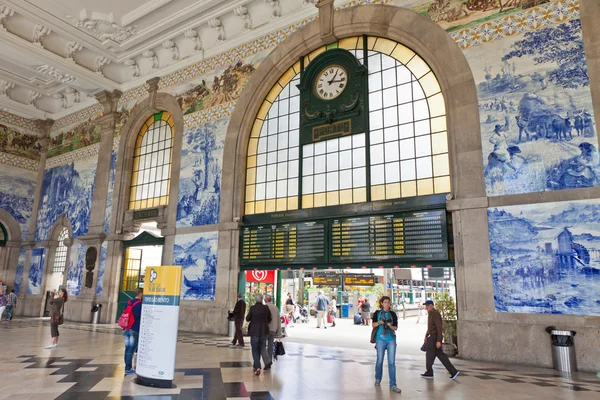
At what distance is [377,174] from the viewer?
1123 centimetres

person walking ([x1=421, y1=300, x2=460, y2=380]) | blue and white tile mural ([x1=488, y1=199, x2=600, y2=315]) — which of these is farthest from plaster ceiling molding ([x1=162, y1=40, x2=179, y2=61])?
person walking ([x1=421, y1=300, x2=460, y2=380])

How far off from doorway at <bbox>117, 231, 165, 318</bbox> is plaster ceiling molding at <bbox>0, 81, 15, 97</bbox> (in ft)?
33.6

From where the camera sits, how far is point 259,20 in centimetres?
1422

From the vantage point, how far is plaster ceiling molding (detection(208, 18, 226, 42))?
14.6 metres

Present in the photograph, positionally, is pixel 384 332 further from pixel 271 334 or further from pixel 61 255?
pixel 61 255

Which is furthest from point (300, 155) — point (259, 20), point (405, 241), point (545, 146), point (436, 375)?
point (436, 375)

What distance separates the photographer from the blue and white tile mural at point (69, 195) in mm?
18578

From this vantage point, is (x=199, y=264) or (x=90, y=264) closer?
(x=199, y=264)

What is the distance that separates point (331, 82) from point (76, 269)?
13.7 m

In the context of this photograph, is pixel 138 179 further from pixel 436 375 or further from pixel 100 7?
pixel 436 375

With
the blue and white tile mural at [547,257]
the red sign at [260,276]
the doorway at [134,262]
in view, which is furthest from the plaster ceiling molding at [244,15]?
the blue and white tile mural at [547,257]

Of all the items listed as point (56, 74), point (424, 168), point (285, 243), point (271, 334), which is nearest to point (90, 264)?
point (56, 74)

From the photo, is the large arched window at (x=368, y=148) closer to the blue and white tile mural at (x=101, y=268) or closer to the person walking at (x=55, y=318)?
the person walking at (x=55, y=318)

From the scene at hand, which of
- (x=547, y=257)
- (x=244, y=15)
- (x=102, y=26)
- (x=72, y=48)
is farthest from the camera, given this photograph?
(x=72, y=48)
